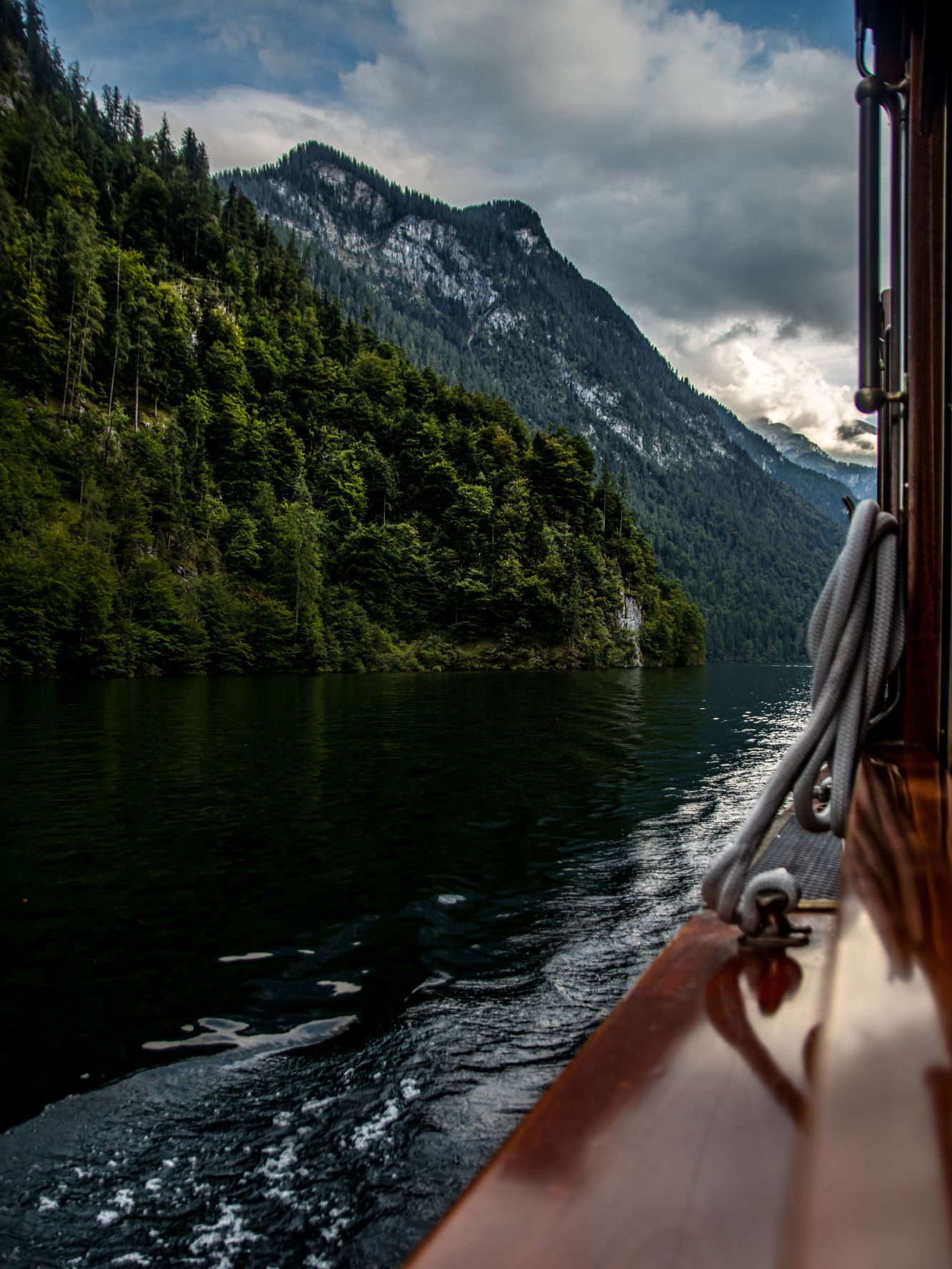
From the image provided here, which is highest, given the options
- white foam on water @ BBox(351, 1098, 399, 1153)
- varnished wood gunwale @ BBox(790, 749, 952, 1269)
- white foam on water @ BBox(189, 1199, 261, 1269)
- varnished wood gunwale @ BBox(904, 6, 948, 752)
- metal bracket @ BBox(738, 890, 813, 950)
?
varnished wood gunwale @ BBox(904, 6, 948, 752)

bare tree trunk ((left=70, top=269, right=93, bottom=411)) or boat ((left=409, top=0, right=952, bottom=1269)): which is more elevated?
bare tree trunk ((left=70, top=269, right=93, bottom=411))

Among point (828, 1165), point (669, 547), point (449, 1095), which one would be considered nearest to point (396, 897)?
point (449, 1095)

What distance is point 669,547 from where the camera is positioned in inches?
6688

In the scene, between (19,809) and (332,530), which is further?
(332,530)

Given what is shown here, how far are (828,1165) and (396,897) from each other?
598 cm

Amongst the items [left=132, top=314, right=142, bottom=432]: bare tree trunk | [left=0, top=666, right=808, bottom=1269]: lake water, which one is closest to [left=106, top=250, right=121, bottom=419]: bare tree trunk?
[left=132, top=314, right=142, bottom=432]: bare tree trunk

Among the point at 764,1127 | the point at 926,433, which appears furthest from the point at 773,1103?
the point at 926,433

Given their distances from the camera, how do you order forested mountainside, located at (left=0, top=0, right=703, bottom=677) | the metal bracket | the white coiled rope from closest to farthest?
the metal bracket
the white coiled rope
forested mountainside, located at (left=0, top=0, right=703, bottom=677)

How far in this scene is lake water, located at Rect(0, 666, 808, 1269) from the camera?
292 centimetres

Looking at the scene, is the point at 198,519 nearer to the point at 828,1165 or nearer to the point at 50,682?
the point at 50,682

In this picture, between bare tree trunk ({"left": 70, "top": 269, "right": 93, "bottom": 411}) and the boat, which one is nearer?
the boat

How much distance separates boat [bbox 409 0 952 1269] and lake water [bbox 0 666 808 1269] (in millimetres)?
2023

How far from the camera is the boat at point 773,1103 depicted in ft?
1.73

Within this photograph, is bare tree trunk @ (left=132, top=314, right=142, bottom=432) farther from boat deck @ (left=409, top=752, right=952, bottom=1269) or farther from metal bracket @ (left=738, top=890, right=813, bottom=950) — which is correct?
boat deck @ (left=409, top=752, right=952, bottom=1269)
